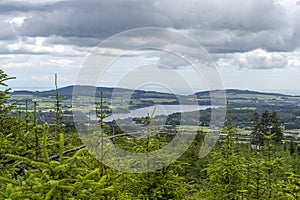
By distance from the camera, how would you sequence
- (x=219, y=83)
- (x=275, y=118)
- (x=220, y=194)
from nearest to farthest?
(x=220, y=194), (x=219, y=83), (x=275, y=118)

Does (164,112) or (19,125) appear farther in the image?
(164,112)

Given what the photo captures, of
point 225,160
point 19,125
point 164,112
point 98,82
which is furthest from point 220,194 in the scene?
point 19,125

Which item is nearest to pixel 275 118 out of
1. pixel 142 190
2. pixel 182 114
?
pixel 182 114

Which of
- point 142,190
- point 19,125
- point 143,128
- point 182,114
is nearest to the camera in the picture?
point 19,125

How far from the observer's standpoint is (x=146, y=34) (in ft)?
30.0

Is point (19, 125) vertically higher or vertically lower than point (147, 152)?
higher

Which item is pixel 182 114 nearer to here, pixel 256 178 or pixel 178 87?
pixel 178 87

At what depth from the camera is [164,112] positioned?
917 centimetres

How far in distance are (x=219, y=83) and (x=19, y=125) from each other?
5.27m

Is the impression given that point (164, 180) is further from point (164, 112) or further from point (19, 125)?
point (19, 125)

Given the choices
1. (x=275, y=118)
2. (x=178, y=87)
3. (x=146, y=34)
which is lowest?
(x=275, y=118)

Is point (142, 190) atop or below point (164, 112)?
below

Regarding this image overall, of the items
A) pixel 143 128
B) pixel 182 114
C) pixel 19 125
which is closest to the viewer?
pixel 19 125

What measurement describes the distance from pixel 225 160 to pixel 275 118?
49.7 meters
